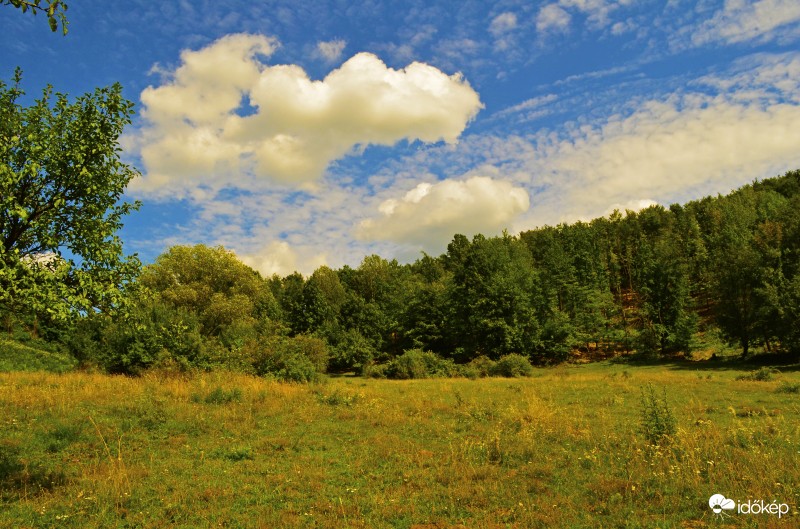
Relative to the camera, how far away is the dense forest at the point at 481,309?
3034cm

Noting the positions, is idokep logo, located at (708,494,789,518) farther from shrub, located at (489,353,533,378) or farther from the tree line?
shrub, located at (489,353,533,378)

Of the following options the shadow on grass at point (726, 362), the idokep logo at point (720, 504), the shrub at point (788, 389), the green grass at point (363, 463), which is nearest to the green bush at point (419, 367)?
the shadow on grass at point (726, 362)

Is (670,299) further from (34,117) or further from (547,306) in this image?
(34,117)

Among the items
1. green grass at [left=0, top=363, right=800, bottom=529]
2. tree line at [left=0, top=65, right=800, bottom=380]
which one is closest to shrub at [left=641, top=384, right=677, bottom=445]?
green grass at [left=0, top=363, right=800, bottom=529]

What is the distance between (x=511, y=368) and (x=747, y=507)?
1489 inches

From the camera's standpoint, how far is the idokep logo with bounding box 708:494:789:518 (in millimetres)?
7426

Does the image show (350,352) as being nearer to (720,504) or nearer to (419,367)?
(419,367)

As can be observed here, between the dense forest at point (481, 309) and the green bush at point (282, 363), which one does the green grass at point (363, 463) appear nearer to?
the green bush at point (282, 363)

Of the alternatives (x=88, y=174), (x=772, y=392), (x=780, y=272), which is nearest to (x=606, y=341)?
(x=780, y=272)

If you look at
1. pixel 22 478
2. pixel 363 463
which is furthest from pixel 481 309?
pixel 22 478

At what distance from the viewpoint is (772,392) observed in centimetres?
2230

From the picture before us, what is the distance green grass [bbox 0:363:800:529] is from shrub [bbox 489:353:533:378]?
85.1 ft

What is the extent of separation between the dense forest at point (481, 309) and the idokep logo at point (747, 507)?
912 inches

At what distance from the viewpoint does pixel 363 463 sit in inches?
444
